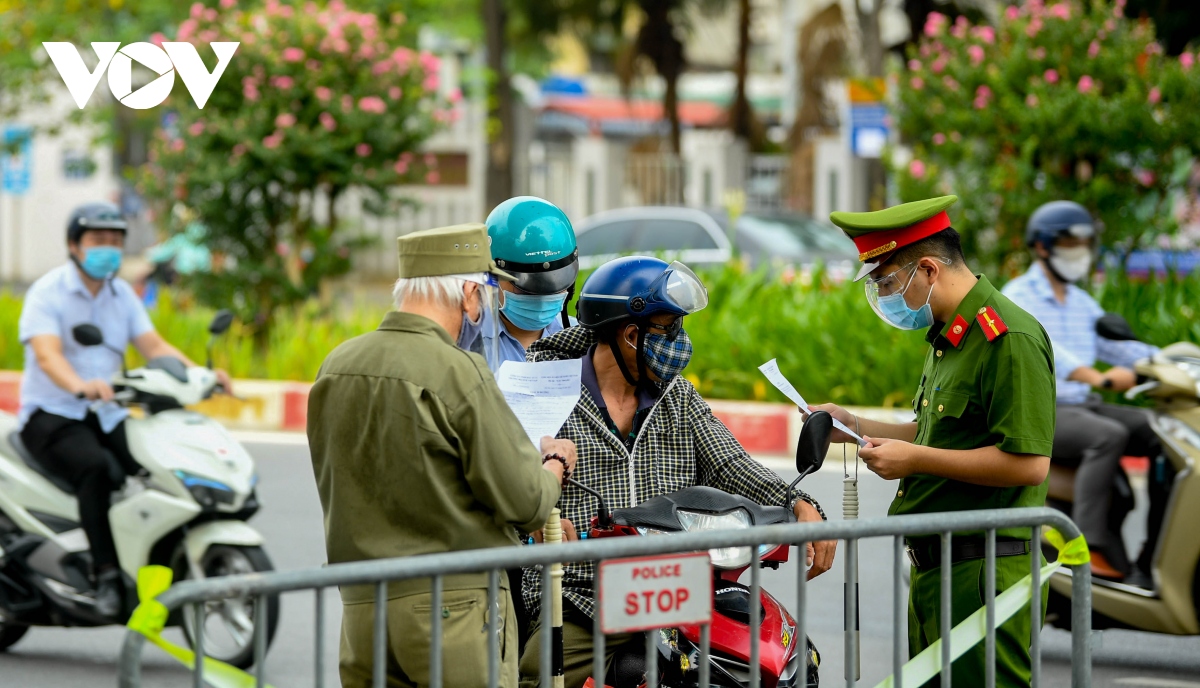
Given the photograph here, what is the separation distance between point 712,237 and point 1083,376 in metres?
8.98

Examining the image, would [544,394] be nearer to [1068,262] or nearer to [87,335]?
[87,335]

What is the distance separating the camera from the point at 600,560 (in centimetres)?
289

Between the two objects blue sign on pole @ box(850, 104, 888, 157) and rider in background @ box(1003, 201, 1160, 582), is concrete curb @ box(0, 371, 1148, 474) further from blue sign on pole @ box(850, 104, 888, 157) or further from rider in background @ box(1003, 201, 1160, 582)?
blue sign on pole @ box(850, 104, 888, 157)

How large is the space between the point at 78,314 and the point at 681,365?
138 inches

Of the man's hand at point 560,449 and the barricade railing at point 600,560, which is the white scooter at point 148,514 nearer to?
the man's hand at point 560,449

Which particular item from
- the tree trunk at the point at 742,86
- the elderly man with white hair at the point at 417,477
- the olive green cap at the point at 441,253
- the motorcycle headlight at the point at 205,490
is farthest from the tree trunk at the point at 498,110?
the elderly man with white hair at the point at 417,477

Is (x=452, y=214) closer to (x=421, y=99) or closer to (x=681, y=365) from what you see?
(x=421, y=99)

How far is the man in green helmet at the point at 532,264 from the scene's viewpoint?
4293 millimetres

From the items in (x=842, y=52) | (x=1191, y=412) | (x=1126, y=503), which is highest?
(x=842, y=52)

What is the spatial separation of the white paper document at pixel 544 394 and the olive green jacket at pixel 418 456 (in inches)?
11.2

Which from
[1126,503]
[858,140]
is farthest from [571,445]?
[858,140]

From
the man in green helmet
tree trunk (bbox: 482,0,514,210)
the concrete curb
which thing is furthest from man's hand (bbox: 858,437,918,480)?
tree trunk (bbox: 482,0,514,210)

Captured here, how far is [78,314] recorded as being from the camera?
20.4 ft

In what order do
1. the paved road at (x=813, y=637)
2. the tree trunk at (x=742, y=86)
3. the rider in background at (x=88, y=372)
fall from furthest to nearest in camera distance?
the tree trunk at (x=742, y=86)
the rider in background at (x=88, y=372)
the paved road at (x=813, y=637)
